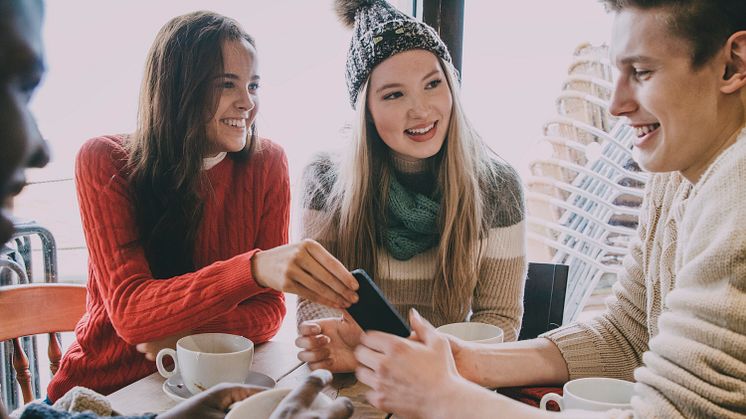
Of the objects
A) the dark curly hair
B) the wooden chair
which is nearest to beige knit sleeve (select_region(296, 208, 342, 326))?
the wooden chair

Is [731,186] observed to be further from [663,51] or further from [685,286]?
[663,51]

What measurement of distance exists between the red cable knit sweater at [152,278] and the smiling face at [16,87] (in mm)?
849

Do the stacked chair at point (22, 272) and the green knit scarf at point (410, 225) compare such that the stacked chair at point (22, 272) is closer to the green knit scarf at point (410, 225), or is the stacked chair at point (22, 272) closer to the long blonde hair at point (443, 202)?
the long blonde hair at point (443, 202)

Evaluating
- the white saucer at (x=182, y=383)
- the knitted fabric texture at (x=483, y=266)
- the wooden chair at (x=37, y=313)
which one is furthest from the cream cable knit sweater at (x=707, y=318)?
the wooden chair at (x=37, y=313)

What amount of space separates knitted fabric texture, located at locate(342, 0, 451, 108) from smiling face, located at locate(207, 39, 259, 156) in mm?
297

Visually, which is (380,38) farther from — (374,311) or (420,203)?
(374,311)

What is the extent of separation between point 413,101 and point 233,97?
48cm

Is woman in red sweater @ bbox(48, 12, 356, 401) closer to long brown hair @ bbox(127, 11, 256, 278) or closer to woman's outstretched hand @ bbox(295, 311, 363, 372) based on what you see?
long brown hair @ bbox(127, 11, 256, 278)

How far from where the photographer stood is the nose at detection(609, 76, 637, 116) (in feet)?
3.37

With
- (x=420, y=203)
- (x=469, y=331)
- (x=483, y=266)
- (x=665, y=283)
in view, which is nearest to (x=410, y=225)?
(x=420, y=203)

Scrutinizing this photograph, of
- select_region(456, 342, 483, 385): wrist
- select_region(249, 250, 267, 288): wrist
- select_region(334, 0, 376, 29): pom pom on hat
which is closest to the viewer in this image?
select_region(456, 342, 483, 385): wrist

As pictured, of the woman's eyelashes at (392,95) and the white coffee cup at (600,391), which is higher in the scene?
the woman's eyelashes at (392,95)

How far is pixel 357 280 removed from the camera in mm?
1065

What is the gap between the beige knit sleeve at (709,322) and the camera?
73 cm
